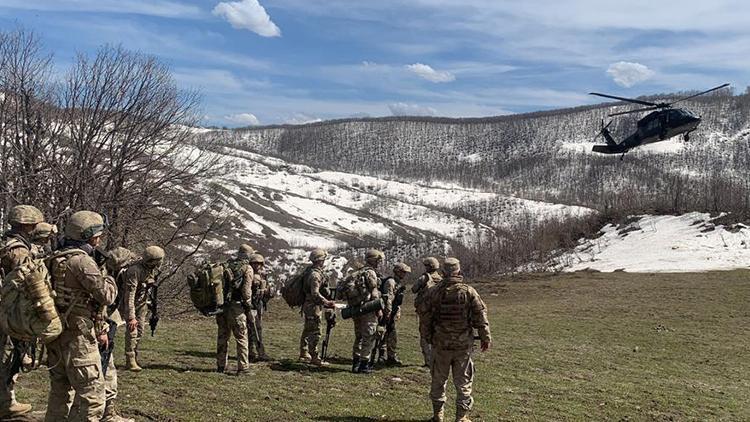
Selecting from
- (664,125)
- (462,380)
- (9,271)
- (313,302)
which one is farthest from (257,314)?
(664,125)

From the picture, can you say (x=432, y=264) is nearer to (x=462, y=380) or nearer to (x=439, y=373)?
(x=439, y=373)

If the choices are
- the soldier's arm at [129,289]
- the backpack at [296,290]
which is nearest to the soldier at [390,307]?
the backpack at [296,290]

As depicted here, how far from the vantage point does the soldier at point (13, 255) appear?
6.95 m

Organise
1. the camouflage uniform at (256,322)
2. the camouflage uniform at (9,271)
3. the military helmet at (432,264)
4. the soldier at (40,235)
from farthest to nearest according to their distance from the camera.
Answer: the camouflage uniform at (256,322)
the military helmet at (432,264)
the soldier at (40,235)
the camouflage uniform at (9,271)

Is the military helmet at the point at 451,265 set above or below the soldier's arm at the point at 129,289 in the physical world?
above

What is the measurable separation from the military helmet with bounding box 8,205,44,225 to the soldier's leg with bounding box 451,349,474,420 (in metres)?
6.10

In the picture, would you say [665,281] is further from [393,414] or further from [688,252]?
[393,414]

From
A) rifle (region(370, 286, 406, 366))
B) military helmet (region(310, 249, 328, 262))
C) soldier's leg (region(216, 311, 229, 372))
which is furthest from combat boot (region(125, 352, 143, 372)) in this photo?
rifle (region(370, 286, 406, 366))

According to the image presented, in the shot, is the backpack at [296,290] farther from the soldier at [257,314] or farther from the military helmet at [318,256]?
the soldier at [257,314]

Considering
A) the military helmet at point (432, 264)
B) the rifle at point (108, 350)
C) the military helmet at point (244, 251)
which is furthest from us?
the military helmet at point (432, 264)

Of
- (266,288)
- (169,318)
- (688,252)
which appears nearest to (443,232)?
(688,252)

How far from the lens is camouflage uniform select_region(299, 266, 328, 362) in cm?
1233

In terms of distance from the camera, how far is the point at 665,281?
1537 inches

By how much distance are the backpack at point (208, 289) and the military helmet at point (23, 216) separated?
4.08m
